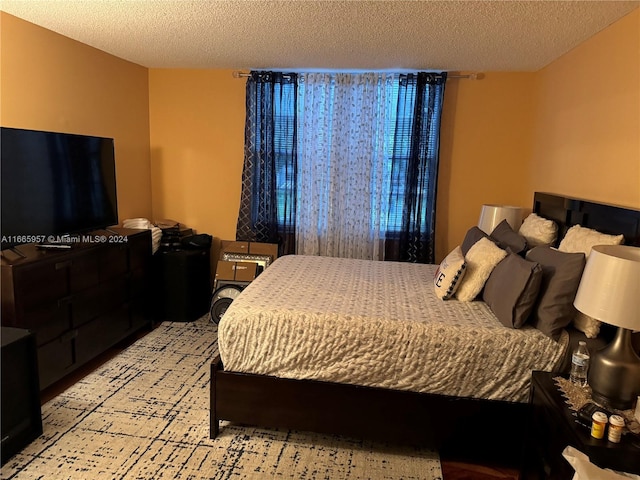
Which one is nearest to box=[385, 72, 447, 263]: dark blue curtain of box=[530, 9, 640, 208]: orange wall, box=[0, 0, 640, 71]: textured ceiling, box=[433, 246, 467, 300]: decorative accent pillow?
box=[0, 0, 640, 71]: textured ceiling

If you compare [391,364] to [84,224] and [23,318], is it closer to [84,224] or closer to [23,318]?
[23,318]

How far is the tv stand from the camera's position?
8.22ft

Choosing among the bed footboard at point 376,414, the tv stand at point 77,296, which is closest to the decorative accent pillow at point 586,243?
the bed footboard at point 376,414

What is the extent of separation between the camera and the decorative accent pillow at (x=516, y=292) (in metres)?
2.19

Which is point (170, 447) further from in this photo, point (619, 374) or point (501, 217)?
point (501, 217)

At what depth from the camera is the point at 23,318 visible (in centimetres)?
250

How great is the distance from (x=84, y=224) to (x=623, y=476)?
3302mm

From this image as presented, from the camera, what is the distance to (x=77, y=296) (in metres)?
2.94

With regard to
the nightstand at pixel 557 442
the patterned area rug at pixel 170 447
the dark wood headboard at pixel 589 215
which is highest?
the dark wood headboard at pixel 589 215

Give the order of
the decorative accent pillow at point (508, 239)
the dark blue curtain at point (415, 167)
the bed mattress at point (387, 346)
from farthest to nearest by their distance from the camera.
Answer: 1. the dark blue curtain at point (415, 167)
2. the decorative accent pillow at point (508, 239)
3. the bed mattress at point (387, 346)

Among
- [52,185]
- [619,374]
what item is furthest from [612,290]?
[52,185]

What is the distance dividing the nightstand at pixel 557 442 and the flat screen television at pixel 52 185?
2.93 meters

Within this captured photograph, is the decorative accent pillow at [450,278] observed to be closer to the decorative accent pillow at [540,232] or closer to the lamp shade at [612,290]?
the decorative accent pillow at [540,232]

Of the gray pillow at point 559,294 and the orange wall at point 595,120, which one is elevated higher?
the orange wall at point 595,120
